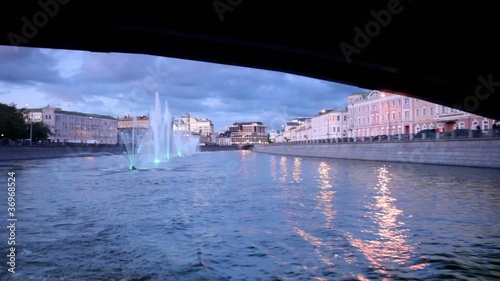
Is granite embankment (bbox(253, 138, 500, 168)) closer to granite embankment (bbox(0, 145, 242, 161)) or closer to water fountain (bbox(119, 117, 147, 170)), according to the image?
water fountain (bbox(119, 117, 147, 170))

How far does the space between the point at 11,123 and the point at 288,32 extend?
10074 centimetres

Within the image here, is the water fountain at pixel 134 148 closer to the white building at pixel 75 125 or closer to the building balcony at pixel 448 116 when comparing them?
the white building at pixel 75 125

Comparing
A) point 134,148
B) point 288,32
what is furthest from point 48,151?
point 288,32

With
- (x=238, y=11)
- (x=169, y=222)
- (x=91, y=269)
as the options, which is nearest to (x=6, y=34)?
(x=238, y=11)

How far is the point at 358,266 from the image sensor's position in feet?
30.0

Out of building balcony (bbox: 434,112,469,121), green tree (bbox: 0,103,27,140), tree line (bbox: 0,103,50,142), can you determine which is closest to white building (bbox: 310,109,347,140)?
building balcony (bbox: 434,112,469,121)

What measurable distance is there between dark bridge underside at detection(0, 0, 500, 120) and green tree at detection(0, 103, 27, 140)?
95334 mm

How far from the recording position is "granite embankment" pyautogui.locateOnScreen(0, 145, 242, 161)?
227ft

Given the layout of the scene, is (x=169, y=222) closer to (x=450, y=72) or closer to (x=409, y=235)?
(x=409, y=235)

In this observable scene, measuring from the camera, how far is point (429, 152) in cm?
4669

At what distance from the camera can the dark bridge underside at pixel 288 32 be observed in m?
6.26

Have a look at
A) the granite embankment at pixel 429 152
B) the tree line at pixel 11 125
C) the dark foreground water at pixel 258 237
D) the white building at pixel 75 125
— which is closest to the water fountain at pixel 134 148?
the white building at pixel 75 125

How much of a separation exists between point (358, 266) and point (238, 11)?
566cm

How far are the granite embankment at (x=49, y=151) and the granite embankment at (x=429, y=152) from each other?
50.8 meters
